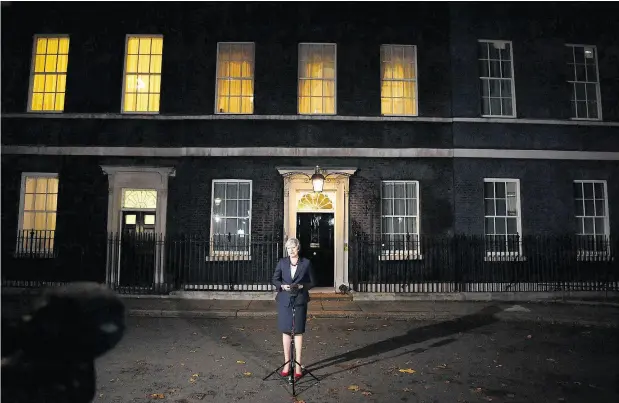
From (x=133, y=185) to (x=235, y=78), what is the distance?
14.4ft

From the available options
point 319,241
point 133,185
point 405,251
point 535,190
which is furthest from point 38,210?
point 535,190

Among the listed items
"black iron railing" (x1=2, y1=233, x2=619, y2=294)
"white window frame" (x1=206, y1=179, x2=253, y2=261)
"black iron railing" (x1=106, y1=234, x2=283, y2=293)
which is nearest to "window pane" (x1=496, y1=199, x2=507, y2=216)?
"black iron railing" (x1=2, y1=233, x2=619, y2=294)

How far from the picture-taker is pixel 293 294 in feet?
16.3

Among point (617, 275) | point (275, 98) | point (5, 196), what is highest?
point (275, 98)

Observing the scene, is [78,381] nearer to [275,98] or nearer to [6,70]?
[275,98]

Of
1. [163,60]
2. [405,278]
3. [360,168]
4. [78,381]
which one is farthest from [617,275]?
[163,60]

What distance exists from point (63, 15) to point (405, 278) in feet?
42.7

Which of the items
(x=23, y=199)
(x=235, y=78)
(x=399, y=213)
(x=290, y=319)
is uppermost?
→ (x=235, y=78)

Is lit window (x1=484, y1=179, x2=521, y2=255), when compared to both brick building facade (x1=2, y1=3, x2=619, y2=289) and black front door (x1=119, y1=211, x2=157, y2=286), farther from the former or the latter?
black front door (x1=119, y1=211, x2=157, y2=286)

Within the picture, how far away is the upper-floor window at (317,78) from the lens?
494 inches

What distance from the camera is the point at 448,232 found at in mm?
12102

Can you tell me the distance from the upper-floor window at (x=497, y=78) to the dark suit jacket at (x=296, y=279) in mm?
9843

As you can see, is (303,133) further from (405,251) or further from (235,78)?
(405,251)

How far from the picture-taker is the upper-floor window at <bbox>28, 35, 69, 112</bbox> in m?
12.7
